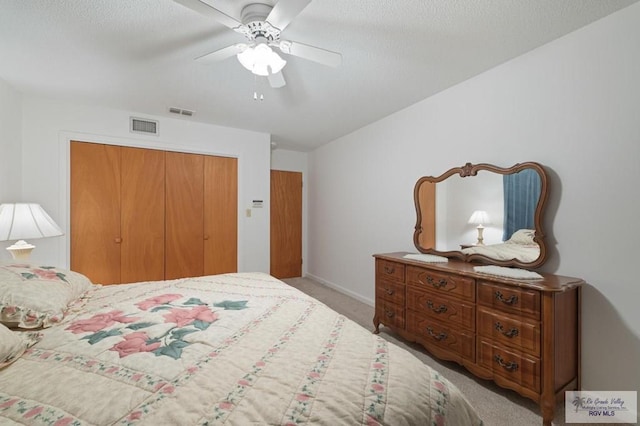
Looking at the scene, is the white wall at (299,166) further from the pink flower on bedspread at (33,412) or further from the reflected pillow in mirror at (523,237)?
the pink flower on bedspread at (33,412)

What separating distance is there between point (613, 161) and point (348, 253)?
2899 millimetres

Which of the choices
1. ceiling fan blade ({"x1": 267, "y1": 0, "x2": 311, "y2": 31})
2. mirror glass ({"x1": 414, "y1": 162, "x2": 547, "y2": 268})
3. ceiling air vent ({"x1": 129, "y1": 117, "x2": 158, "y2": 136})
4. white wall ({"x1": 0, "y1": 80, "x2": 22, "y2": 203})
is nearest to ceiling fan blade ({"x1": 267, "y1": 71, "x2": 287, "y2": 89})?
ceiling fan blade ({"x1": 267, "y1": 0, "x2": 311, "y2": 31})

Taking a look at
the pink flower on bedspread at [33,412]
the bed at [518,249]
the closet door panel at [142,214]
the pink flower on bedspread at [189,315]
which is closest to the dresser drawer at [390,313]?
the bed at [518,249]

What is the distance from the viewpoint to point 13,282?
1.26 metres

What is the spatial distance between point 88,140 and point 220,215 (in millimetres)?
1652

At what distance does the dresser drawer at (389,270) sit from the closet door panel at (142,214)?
2.69m

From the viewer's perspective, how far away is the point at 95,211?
3.05 meters

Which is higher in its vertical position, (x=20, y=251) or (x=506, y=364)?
(x=20, y=251)

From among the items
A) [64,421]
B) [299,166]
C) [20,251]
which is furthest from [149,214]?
[64,421]

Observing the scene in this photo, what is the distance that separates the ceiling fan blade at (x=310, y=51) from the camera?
1.63m

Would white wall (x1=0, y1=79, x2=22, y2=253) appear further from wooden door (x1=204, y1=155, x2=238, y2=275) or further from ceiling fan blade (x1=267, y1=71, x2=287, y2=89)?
ceiling fan blade (x1=267, y1=71, x2=287, y2=89)

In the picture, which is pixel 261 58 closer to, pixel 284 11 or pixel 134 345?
pixel 284 11

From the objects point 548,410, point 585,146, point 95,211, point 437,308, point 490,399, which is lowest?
point 490,399

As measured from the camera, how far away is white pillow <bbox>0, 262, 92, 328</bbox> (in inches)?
45.8
